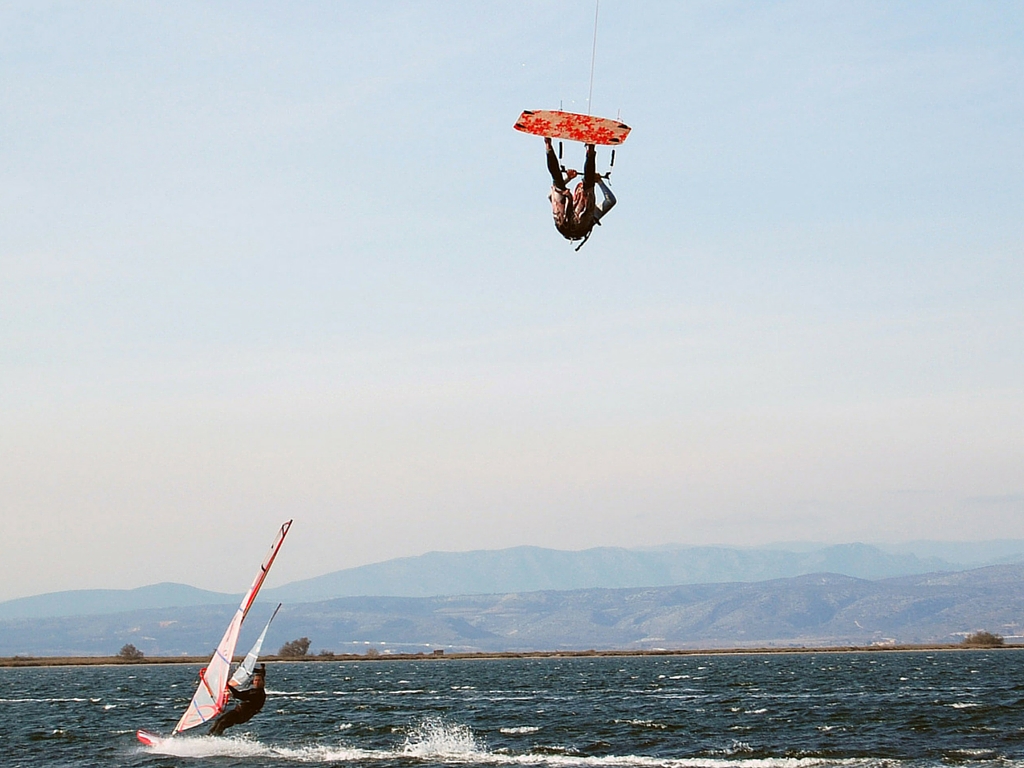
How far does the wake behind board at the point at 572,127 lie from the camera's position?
1516cm

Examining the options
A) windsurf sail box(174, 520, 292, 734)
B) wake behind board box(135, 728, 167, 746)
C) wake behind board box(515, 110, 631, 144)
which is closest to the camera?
wake behind board box(515, 110, 631, 144)

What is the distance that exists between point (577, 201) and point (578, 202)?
0.03 meters

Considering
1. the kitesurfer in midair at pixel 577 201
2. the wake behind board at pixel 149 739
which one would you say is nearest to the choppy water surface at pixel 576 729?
the wake behind board at pixel 149 739

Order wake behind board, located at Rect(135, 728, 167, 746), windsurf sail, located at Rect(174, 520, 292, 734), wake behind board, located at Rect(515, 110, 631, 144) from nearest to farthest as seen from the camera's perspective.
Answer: wake behind board, located at Rect(515, 110, 631, 144), windsurf sail, located at Rect(174, 520, 292, 734), wake behind board, located at Rect(135, 728, 167, 746)

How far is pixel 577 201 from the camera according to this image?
16766mm

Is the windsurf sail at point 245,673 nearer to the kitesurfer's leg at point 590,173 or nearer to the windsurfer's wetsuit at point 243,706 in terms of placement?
the windsurfer's wetsuit at point 243,706

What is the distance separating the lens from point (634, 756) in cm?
4338

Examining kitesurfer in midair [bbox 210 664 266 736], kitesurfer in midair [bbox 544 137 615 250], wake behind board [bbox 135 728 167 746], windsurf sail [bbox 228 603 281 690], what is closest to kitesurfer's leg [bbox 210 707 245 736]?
kitesurfer in midair [bbox 210 664 266 736]

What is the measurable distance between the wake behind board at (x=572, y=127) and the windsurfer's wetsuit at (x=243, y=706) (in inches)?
1176

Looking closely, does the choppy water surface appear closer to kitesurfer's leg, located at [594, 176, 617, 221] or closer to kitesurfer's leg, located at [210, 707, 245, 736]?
kitesurfer's leg, located at [210, 707, 245, 736]

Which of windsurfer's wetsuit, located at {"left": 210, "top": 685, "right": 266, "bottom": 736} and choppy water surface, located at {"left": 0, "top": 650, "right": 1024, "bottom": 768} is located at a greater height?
windsurfer's wetsuit, located at {"left": 210, "top": 685, "right": 266, "bottom": 736}

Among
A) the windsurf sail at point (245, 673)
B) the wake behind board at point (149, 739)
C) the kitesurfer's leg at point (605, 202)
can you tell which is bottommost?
the wake behind board at point (149, 739)

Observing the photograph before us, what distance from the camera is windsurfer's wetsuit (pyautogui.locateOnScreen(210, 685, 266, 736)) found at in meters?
40.6

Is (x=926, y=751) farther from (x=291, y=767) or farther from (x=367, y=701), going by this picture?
(x=367, y=701)
